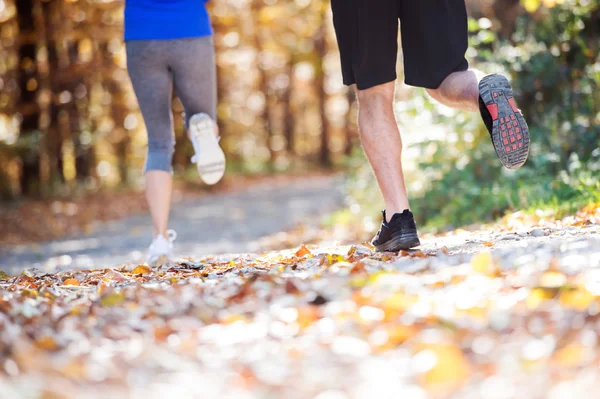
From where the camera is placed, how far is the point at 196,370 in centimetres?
179

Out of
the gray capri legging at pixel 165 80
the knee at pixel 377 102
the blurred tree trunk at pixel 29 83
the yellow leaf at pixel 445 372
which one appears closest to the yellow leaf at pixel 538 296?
the yellow leaf at pixel 445 372

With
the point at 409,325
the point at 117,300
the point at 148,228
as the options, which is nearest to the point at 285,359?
the point at 409,325

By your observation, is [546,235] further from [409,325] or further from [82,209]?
[82,209]

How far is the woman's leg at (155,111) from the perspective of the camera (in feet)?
14.0

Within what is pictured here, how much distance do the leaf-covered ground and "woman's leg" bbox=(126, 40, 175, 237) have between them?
1.36 meters

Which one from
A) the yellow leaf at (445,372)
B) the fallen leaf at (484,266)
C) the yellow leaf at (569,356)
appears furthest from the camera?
the fallen leaf at (484,266)

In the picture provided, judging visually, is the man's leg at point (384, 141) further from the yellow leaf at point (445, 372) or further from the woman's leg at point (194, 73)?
the yellow leaf at point (445, 372)

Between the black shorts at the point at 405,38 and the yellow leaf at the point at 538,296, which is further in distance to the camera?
the black shorts at the point at 405,38

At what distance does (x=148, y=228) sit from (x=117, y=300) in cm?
813

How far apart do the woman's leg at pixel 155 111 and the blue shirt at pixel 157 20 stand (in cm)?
5

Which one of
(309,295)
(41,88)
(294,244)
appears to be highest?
(41,88)

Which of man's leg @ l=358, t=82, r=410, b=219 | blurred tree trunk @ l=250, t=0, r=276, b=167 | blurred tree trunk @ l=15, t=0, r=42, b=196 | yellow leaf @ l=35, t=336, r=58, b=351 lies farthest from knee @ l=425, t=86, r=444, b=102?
blurred tree trunk @ l=250, t=0, r=276, b=167

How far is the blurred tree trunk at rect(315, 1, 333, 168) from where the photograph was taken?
26.7m

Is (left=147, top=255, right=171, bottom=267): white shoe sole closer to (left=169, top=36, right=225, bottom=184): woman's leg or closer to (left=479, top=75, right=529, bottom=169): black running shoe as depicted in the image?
(left=169, top=36, right=225, bottom=184): woman's leg
